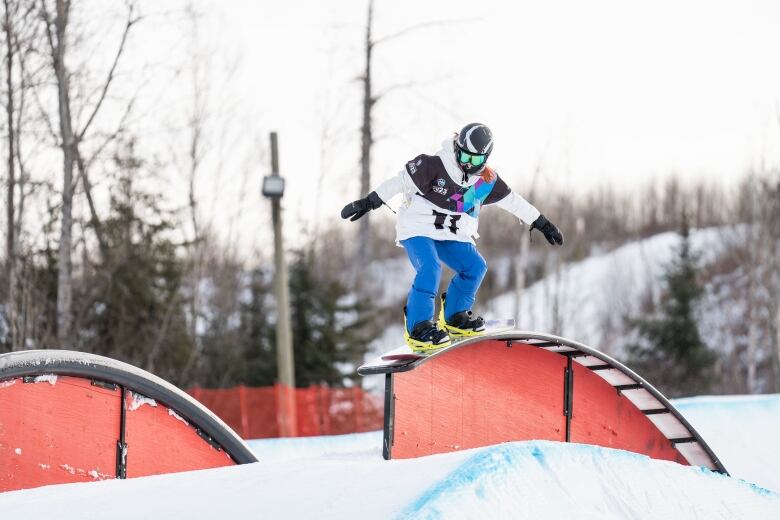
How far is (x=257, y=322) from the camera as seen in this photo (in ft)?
94.5

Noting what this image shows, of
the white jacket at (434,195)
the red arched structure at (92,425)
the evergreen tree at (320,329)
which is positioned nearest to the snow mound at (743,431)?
the white jacket at (434,195)

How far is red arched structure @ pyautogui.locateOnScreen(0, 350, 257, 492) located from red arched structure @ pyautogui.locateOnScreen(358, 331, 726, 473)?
156 cm

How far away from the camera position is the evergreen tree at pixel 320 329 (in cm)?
2553

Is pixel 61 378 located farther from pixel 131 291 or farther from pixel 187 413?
pixel 131 291

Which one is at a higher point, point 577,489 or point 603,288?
point 577,489

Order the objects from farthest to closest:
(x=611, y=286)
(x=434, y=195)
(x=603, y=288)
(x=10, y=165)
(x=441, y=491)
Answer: (x=611, y=286) → (x=603, y=288) → (x=10, y=165) → (x=434, y=195) → (x=441, y=491)

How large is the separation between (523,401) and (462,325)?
1.55 metres

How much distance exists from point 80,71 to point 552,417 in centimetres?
1139

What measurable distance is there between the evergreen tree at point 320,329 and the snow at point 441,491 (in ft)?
64.2

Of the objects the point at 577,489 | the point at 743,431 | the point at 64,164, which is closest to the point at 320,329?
the point at 64,164

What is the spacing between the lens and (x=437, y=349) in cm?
775

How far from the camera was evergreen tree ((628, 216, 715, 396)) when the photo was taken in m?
32.7

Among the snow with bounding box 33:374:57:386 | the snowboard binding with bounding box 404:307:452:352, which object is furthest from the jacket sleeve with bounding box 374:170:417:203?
the snow with bounding box 33:374:57:386

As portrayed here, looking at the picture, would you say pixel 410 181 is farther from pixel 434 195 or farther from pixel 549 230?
pixel 549 230
